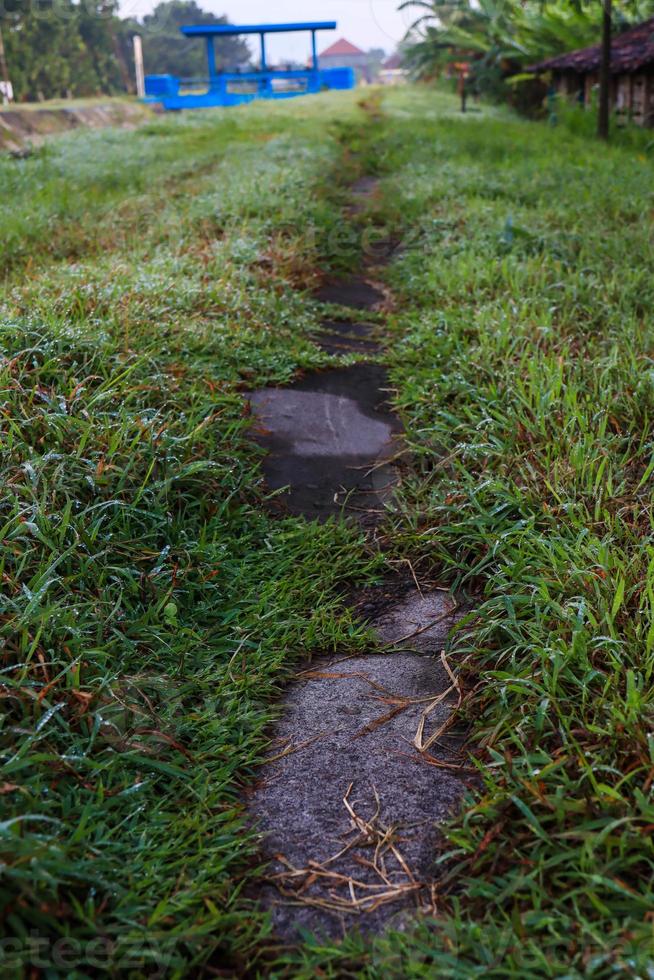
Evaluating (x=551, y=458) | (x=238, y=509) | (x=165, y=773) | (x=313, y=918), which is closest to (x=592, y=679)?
(x=313, y=918)

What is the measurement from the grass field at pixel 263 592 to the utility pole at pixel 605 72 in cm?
645

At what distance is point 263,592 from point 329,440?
48.6 inches

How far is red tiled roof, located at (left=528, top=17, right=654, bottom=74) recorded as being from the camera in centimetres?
1273

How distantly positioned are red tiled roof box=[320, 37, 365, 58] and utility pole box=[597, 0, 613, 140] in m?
84.7

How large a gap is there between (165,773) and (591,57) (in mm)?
17287

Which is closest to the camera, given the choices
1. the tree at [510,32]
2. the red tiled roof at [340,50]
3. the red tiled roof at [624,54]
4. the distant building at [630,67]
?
→ the red tiled roof at [624,54]

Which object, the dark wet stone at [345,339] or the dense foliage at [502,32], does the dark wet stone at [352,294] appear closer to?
the dark wet stone at [345,339]

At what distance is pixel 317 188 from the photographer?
29.0ft

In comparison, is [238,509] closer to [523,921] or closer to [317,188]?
[523,921]

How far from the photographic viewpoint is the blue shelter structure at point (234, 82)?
34.6 metres

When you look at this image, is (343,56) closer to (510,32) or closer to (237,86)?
(237,86)

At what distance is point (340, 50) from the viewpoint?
287 feet

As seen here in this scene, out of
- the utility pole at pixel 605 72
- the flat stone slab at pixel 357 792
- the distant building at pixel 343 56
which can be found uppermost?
the distant building at pixel 343 56

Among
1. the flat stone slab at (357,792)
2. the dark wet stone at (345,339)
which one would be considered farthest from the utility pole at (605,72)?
the flat stone slab at (357,792)
